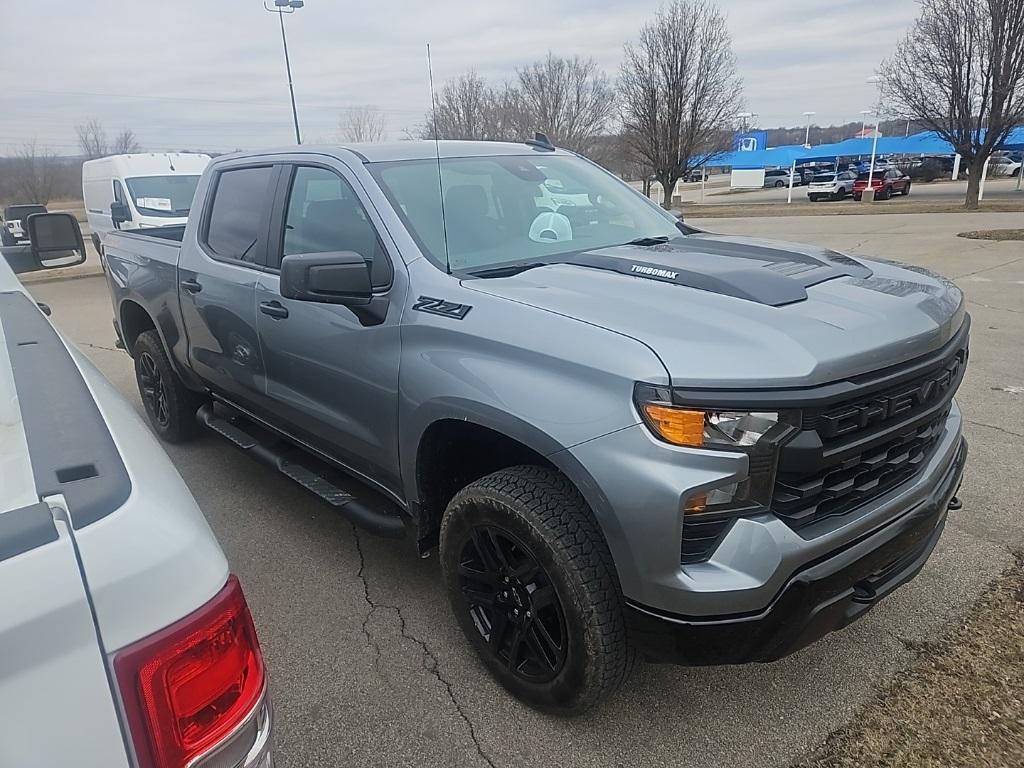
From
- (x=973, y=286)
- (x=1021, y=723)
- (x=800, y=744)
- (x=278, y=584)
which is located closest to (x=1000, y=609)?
(x=1021, y=723)

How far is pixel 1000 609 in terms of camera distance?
114 inches

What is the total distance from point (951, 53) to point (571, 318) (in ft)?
76.3

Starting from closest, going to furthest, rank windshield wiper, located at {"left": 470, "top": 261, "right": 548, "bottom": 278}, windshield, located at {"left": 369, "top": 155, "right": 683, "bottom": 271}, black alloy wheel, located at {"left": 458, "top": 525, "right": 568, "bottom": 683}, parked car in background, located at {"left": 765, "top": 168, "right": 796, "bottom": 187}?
1. black alloy wheel, located at {"left": 458, "top": 525, "right": 568, "bottom": 683}
2. windshield wiper, located at {"left": 470, "top": 261, "right": 548, "bottom": 278}
3. windshield, located at {"left": 369, "top": 155, "right": 683, "bottom": 271}
4. parked car in background, located at {"left": 765, "top": 168, "right": 796, "bottom": 187}

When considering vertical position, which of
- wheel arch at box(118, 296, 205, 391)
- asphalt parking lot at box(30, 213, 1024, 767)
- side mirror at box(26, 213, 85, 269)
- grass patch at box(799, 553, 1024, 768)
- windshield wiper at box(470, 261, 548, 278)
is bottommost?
asphalt parking lot at box(30, 213, 1024, 767)

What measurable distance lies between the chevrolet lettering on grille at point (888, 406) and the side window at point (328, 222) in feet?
5.36

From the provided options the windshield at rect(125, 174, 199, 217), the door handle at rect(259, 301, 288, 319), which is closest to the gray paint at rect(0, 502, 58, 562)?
the door handle at rect(259, 301, 288, 319)

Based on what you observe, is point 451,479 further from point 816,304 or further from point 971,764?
point 971,764

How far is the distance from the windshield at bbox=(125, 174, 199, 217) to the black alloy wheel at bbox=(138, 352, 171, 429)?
8416mm

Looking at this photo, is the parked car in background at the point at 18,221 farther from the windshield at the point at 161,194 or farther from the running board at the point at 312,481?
the windshield at the point at 161,194

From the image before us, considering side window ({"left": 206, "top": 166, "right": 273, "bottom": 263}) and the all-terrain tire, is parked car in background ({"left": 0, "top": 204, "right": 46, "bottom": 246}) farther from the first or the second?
the all-terrain tire

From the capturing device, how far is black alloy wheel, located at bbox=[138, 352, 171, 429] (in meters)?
5.01

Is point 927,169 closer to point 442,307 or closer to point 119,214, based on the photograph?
point 119,214

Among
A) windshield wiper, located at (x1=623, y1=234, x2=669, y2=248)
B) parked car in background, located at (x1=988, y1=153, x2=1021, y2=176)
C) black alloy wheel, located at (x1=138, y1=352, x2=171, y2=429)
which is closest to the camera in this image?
windshield wiper, located at (x1=623, y1=234, x2=669, y2=248)

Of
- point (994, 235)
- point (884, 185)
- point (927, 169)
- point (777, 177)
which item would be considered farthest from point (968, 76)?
point (777, 177)
